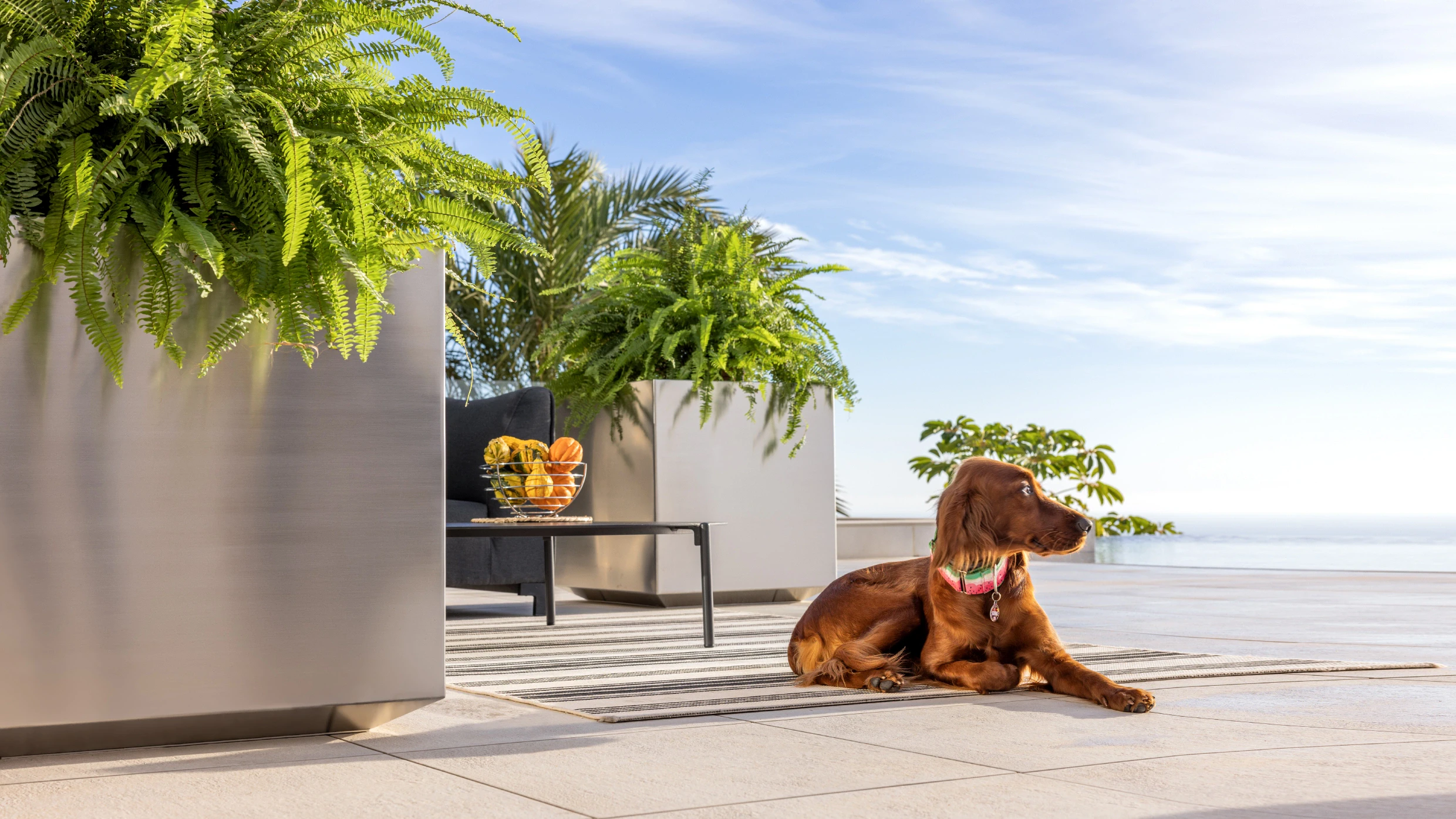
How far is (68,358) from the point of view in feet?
7.37

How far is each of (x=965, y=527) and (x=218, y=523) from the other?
168cm

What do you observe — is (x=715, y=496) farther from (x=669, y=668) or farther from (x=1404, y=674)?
(x=1404, y=674)

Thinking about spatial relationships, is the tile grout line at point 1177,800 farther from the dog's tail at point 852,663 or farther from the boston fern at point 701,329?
the boston fern at point 701,329

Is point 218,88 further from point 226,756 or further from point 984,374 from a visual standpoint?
point 984,374

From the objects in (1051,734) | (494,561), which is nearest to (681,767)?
(1051,734)

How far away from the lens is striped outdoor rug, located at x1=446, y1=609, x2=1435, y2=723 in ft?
9.66

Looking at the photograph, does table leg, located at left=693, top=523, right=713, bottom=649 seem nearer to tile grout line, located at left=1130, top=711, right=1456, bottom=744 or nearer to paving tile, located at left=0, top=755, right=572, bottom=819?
tile grout line, located at left=1130, top=711, right=1456, bottom=744

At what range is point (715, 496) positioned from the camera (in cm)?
616

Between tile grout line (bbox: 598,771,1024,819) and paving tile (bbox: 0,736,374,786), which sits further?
paving tile (bbox: 0,736,374,786)

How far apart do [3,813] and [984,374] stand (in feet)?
58.1

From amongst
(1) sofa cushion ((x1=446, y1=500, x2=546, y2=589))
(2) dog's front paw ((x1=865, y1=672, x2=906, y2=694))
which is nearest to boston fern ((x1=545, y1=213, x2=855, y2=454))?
(1) sofa cushion ((x1=446, y1=500, x2=546, y2=589))

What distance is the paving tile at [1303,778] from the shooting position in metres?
1.79

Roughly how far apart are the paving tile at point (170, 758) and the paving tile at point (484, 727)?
11 cm

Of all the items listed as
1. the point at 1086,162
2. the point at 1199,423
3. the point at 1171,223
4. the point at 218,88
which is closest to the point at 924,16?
the point at 1086,162
